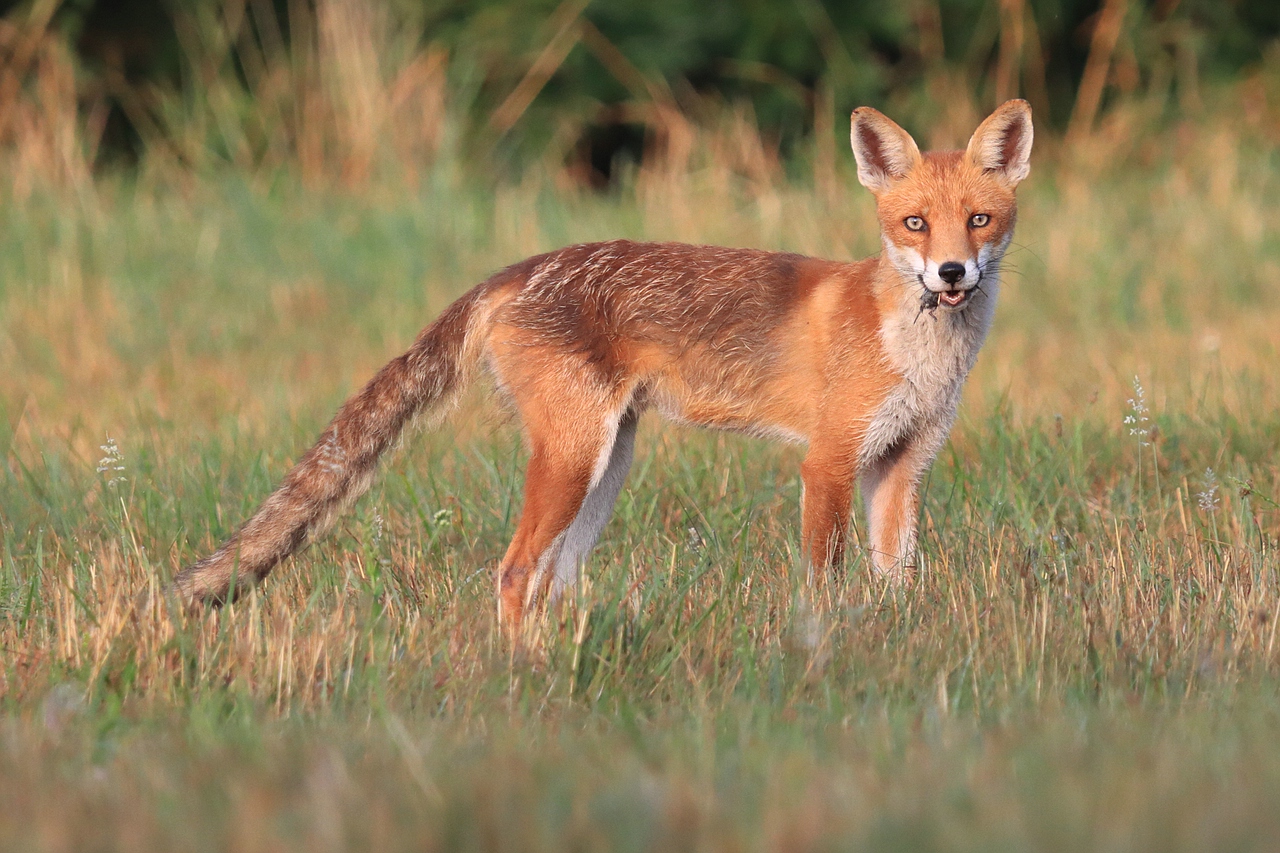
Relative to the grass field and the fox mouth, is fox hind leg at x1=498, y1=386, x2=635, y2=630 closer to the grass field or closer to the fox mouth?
the grass field

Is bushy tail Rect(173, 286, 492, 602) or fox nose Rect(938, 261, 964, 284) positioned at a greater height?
fox nose Rect(938, 261, 964, 284)

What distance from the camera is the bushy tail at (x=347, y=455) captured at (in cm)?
449

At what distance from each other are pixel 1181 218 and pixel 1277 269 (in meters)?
1.32

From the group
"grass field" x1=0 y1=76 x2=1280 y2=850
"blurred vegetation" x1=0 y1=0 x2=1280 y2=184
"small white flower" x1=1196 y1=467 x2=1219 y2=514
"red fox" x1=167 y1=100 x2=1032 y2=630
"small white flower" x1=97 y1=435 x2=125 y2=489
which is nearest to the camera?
"grass field" x1=0 y1=76 x2=1280 y2=850

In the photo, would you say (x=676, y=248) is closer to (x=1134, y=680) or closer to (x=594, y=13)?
(x=1134, y=680)

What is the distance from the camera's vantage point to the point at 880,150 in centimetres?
504

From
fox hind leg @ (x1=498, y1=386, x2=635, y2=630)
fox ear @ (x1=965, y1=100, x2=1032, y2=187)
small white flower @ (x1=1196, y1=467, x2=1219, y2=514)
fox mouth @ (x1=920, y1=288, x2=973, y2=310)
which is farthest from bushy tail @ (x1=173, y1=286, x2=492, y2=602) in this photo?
small white flower @ (x1=1196, y1=467, x2=1219, y2=514)

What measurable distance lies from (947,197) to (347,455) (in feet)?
7.16

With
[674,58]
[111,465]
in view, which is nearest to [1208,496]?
[111,465]

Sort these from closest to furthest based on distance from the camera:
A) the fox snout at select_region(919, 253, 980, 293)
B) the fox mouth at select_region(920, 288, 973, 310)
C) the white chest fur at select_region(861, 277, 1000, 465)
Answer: the fox snout at select_region(919, 253, 980, 293)
the fox mouth at select_region(920, 288, 973, 310)
the white chest fur at select_region(861, 277, 1000, 465)

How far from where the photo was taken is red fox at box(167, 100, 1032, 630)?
470cm

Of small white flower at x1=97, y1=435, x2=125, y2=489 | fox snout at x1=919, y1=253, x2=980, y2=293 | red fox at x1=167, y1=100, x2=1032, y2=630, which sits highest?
fox snout at x1=919, y1=253, x2=980, y2=293

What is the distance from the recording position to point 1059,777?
8.13 feet

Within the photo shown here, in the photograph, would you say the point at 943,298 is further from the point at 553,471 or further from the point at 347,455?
the point at 347,455
